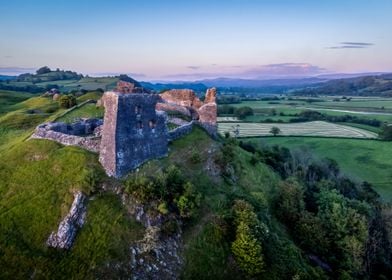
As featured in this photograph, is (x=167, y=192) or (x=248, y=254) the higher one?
(x=167, y=192)

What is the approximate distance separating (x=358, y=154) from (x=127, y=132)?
75.3 metres

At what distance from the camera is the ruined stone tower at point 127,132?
30734 millimetres

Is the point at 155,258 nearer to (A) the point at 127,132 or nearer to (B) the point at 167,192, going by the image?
(B) the point at 167,192

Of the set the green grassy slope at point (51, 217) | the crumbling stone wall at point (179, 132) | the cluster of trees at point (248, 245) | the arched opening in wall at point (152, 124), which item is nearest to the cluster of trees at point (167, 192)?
the green grassy slope at point (51, 217)

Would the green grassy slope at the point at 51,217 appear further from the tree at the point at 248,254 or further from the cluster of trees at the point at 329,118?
the cluster of trees at the point at 329,118

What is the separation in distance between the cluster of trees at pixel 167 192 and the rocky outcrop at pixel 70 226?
3.59m

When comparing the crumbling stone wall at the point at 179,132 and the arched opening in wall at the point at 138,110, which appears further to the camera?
the crumbling stone wall at the point at 179,132

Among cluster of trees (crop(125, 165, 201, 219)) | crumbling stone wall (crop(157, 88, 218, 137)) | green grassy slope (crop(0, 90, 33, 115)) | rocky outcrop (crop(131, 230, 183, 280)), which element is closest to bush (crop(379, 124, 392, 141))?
crumbling stone wall (crop(157, 88, 218, 137))

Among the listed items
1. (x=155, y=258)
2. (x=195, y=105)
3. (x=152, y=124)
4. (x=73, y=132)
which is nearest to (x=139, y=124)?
(x=152, y=124)

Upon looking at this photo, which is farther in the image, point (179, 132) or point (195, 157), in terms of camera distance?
point (179, 132)

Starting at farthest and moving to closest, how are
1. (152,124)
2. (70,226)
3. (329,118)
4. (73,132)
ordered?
(329,118)
(73,132)
(152,124)
(70,226)

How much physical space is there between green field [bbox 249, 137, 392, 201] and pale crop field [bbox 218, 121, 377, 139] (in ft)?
18.2

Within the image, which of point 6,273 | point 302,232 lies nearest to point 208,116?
point 302,232

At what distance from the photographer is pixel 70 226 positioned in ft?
87.1
